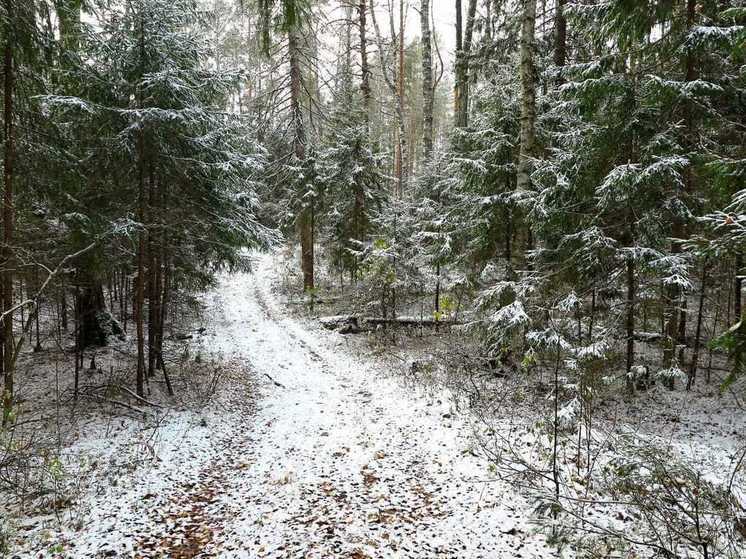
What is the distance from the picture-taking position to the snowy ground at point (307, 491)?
4.68 metres

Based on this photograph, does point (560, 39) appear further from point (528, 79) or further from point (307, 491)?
point (307, 491)

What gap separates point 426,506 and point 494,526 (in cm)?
88

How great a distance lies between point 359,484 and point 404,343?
27.3 feet

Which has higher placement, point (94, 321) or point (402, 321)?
point (94, 321)

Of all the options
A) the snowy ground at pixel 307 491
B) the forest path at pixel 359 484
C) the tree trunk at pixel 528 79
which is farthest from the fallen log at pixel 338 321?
the tree trunk at pixel 528 79

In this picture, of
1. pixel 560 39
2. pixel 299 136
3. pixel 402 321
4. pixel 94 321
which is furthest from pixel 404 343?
pixel 299 136

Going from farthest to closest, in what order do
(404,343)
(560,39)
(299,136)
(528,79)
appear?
(299,136) → (404,343) → (560,39) → (528,79)

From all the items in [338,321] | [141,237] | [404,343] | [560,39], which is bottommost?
[404,343]

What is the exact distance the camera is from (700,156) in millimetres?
7082

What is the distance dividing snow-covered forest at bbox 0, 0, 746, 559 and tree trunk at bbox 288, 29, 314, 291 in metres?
7.01

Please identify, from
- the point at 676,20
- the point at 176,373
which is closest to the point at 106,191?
the point at 176,373

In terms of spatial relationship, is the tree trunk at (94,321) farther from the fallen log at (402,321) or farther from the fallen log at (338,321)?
the fallen log at (402,321)

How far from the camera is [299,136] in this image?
64.2ft

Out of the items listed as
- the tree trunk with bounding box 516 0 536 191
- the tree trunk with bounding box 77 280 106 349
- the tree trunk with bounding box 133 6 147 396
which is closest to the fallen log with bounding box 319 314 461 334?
the tree trunk with bounding box 516 0 536 191
